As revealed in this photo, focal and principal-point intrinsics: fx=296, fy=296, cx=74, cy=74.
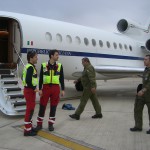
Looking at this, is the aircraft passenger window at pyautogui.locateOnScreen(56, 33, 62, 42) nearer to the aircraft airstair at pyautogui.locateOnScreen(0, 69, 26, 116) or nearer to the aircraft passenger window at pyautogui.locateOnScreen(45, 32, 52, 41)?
the aircraft passenger window at pyautogui.locateOnScreen(45, 32, 52, 41)

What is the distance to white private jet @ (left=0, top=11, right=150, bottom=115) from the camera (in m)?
9.32

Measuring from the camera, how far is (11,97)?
28.3 ft

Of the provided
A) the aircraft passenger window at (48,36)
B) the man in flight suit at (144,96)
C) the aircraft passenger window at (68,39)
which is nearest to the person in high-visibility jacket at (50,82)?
the man in flight suit at (144,96)

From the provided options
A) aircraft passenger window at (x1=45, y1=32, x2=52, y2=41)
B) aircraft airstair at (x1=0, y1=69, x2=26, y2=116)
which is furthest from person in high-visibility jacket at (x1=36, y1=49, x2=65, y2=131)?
aircraft passenger window at (x1=45, y1=32, x2=52, y2=41)

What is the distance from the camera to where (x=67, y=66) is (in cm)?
1272

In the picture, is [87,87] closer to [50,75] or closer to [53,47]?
[50,75]

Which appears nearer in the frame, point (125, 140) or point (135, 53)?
Answer: point (125, 140)

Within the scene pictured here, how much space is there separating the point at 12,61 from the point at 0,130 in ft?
15.0

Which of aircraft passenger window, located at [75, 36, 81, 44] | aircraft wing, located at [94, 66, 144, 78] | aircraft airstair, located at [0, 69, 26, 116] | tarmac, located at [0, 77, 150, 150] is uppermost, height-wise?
aircraft passenger window, located at [75, 36, 81, 44]

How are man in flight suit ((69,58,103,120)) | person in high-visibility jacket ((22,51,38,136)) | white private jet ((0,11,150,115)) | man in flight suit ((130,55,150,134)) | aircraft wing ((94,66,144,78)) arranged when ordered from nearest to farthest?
person in high-visibility jacket ((22,51,38,136)), man in flight suit ((130,55,150,134)), man in flight suit ((69,58,103,120)), white private jet ((0,11,150,115)), aircraft wing ((94,66,144,78))

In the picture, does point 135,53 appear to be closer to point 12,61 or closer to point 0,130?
point 12,61

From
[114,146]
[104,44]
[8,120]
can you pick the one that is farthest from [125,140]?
[104,44]

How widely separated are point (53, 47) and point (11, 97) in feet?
12.7

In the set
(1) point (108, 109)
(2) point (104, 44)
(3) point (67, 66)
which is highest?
(2) point (104, 44)
